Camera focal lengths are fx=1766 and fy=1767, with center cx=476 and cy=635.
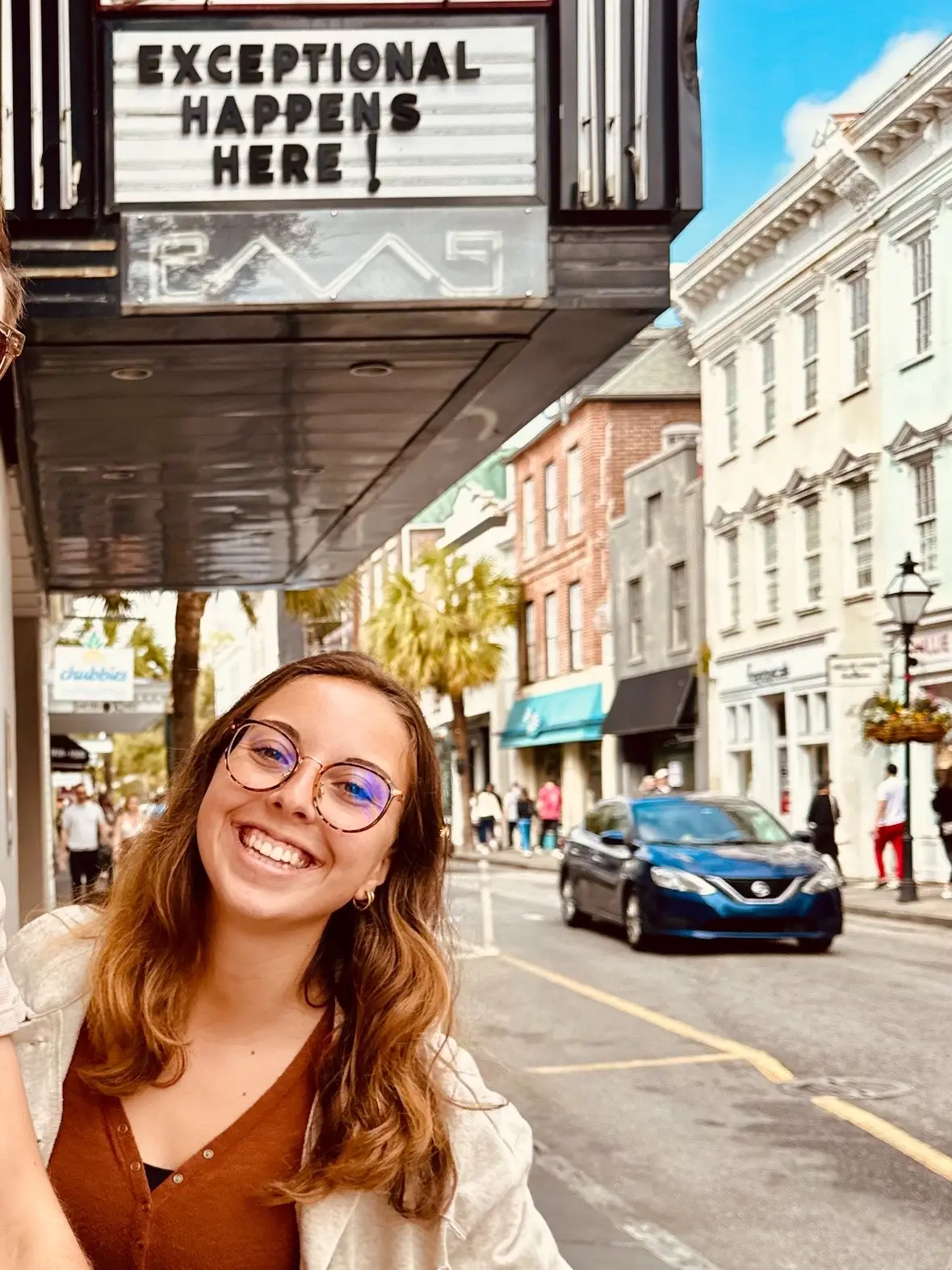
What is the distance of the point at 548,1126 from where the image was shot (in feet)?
29.2

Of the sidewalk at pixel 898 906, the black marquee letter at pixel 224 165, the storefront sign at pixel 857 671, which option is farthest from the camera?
the storefront sign at pixel 857 671

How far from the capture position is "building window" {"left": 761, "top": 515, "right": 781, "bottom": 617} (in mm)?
35156

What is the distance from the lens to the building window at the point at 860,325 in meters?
31.0

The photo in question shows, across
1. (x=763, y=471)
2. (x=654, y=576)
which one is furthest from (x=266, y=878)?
(x=654, y=576)

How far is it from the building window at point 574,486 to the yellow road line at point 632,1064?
3906 centimetres

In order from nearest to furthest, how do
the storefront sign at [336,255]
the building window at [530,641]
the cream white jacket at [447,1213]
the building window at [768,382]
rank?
the cream white jacket at [447,1213] < the storefront sign at [336,255] < the building window at [768,382] < the building window at [530,641]

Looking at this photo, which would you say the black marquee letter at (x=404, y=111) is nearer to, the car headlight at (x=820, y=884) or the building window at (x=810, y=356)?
the car headlight at (x=820, y=884)

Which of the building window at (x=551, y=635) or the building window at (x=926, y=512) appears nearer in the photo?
the building window at (x=926, y=512)

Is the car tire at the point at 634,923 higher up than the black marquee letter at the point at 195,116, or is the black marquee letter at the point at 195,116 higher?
the black marquee letter at the point at 195,116

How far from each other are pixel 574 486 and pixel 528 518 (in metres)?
4.51

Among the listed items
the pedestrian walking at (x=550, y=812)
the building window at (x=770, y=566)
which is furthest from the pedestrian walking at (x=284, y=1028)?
the pedestrian walking at (x=550, y=812)

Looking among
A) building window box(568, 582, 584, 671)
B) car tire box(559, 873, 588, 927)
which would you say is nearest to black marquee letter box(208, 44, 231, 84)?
car tire box(559, 873, 588, 927)

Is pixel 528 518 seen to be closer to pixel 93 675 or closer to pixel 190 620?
pixel 93 675

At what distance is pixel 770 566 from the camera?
35406mm
